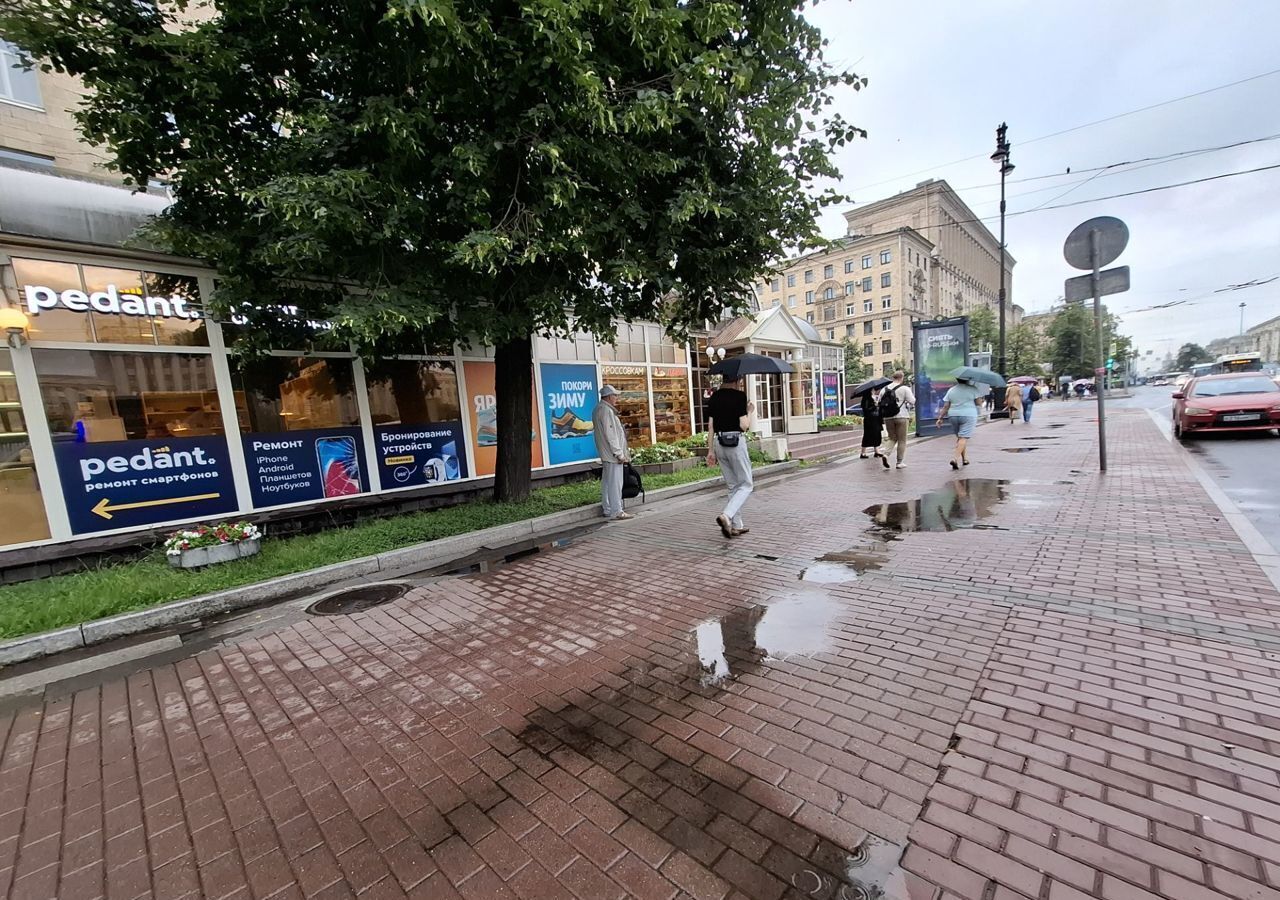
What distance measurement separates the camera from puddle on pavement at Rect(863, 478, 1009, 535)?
621 cm

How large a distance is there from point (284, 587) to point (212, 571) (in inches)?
34.8

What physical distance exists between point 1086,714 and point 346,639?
189 inches

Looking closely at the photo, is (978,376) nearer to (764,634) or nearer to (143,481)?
(764,634)

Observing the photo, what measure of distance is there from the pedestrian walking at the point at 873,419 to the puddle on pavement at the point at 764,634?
26.8 ft

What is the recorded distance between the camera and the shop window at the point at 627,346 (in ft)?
41.0

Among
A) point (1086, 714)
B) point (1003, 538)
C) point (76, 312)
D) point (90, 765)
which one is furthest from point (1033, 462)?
point (76, 312)

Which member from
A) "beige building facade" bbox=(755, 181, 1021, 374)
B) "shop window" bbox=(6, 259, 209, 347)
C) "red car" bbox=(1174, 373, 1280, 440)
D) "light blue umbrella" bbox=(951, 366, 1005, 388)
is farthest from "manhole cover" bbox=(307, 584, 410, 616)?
"beige building facade" bbox=(755, 181, 1021, 374)

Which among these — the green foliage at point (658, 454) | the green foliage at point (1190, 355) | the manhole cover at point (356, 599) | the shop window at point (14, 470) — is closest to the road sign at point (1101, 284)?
the green foliage at point (658, 454)

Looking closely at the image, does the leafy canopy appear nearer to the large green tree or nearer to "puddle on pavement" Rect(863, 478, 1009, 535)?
the large green tree

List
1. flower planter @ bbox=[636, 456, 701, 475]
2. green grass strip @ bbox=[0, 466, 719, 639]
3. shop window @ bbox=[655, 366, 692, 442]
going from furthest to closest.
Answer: shop window @ bbox=[655, 366, 692, 442]
flower planter @ bbox=[636, 456, 701, 475]
green grass strip @ bbox=[0, 466, 719, 639]

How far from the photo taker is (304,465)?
7840 millimetres

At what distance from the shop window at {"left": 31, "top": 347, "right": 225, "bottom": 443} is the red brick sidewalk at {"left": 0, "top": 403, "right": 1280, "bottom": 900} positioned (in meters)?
4.38

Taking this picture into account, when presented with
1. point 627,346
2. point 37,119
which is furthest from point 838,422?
point 37,119

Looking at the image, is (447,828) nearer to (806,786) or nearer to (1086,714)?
(806,786)
